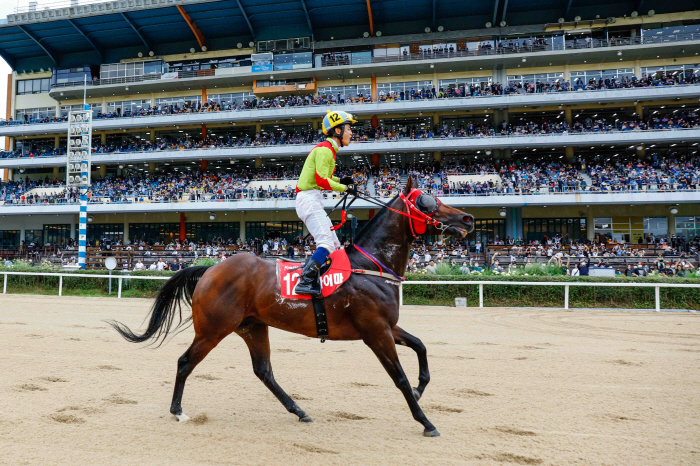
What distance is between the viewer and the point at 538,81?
115ft

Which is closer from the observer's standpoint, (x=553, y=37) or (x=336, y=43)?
(x=553, y=37)

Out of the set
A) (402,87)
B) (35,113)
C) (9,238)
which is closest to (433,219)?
(402,87)

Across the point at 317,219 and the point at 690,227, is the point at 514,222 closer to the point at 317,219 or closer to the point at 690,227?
the point at 690,227

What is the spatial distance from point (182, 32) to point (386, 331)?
42.2 m

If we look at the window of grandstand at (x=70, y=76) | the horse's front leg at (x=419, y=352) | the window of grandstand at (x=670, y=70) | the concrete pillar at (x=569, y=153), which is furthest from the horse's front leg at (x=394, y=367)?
the window of grandstand at (x=70, y=76)

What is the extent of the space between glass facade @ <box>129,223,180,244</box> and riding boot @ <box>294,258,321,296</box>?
36.0 metres

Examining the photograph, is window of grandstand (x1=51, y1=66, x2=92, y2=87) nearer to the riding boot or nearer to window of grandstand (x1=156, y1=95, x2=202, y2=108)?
window of grandstand (x1=156, y1=95, x2=202, y2=108)

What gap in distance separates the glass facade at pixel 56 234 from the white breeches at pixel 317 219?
41.3 m

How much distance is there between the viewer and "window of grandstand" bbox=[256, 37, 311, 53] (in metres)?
37.9

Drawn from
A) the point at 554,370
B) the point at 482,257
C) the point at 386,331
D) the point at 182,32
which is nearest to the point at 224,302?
the point at 386,331

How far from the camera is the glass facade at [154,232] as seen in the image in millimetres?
38406

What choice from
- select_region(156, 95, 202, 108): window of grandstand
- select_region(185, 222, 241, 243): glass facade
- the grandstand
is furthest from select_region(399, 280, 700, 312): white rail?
select_region(156, 95, 202, 108): window of grandstand

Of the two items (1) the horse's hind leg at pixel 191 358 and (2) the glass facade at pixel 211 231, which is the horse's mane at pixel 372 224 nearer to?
(1) the horse's hind leg at pixel 191 358

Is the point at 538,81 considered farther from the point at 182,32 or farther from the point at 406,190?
the point at 406,190
